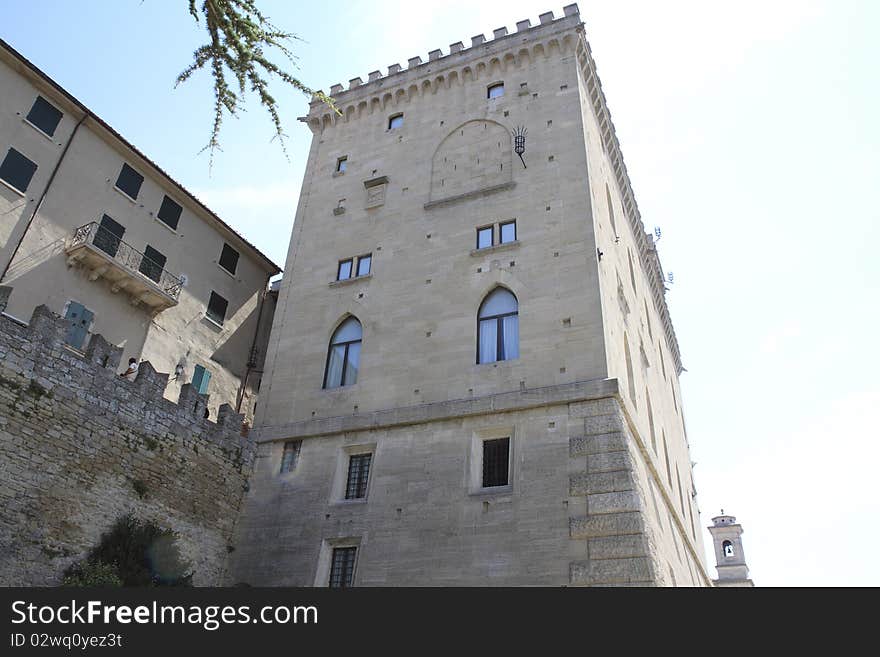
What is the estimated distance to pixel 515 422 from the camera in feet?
56.1

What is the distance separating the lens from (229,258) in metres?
27.0

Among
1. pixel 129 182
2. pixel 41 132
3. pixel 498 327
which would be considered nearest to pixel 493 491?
pixel 498 327

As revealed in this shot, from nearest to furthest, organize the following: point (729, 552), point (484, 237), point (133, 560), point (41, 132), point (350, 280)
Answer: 1. point (133, 560)
2. point (484, 237)
3. point (41, 132)
4. point (350, 280)
5. point (729, 552)

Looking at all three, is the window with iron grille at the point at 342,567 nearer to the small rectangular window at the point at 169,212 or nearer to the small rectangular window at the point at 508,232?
the small rectangular window at the point at 508,232

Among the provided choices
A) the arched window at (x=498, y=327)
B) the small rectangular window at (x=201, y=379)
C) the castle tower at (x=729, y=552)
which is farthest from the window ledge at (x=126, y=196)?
the castle tower at (x=729, y=552)

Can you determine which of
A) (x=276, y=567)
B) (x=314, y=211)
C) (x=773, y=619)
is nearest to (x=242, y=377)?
(x=314, y=211)

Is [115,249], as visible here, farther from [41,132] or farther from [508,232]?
[508,232]

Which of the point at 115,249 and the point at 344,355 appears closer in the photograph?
the point at 344,355

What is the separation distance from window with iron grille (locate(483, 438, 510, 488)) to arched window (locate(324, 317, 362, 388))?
471 cm

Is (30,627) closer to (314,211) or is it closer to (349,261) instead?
(349,261)

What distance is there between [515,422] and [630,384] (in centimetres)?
530

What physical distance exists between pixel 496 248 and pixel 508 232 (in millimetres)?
787

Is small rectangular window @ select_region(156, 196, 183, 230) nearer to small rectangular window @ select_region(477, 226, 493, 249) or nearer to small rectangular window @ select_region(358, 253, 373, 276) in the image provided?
small rectangular window @ select_region(358, 253, 373, 276)

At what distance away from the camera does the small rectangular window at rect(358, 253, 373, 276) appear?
2228 cm
